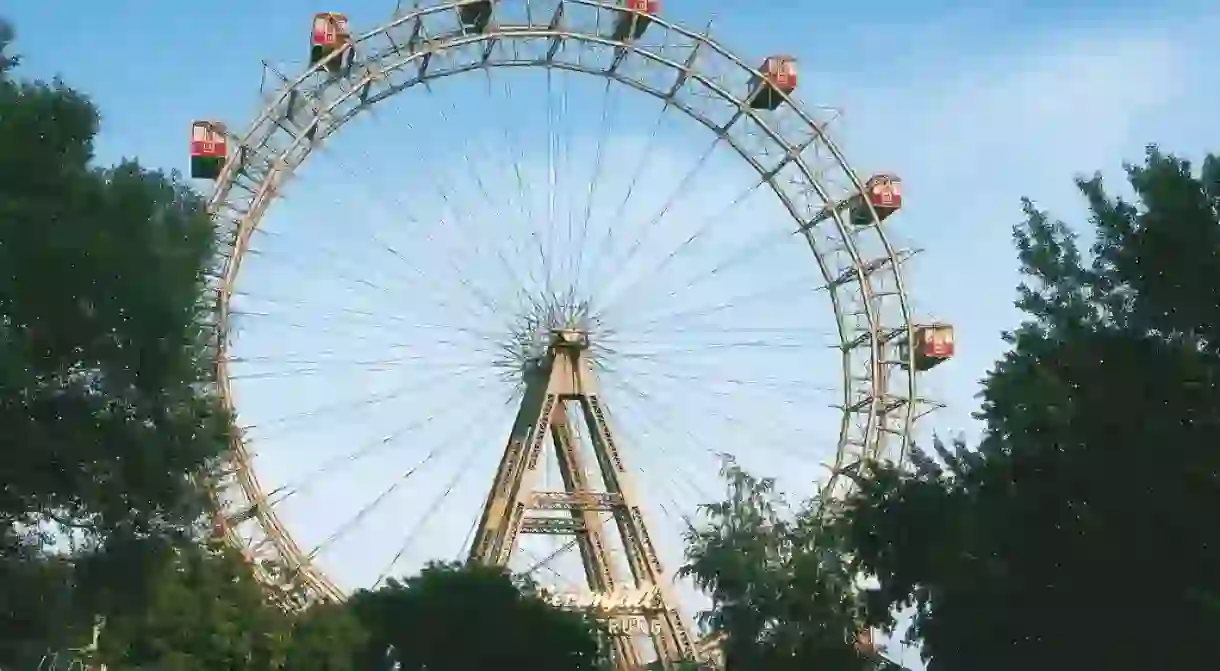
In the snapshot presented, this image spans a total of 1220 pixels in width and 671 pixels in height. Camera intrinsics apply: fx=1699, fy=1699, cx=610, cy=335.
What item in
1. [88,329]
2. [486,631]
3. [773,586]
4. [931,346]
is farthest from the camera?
[486,631]

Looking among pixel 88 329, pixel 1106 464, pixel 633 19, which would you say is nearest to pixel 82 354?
pixel 88 329

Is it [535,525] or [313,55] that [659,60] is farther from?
[535,525]

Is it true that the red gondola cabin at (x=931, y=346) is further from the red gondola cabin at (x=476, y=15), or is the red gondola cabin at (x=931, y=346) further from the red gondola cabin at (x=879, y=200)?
the red gondola cabin at (x=476, y=15)

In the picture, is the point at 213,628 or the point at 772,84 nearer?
the point at 213,628

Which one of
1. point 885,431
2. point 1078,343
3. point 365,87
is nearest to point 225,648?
point 365,87

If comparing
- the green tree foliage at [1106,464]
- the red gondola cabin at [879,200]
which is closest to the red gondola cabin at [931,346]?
the red gondola cabin at [879,200]

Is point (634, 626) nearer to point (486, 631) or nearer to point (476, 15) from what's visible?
point (486, 631)

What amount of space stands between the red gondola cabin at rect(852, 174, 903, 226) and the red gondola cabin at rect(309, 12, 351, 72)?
39.2ft

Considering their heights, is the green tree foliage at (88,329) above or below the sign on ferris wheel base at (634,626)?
below

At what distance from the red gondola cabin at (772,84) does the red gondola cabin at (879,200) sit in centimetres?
281

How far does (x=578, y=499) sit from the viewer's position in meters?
35.3

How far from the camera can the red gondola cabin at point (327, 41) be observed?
117 ft

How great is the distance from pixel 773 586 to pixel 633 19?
13237 mm

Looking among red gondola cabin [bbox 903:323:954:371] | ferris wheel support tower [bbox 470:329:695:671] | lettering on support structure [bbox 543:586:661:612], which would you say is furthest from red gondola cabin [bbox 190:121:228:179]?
red gondola cabin [bbox 903:323:954:371]
